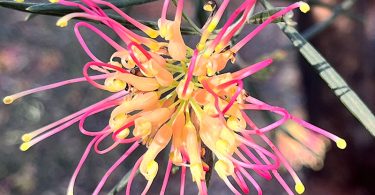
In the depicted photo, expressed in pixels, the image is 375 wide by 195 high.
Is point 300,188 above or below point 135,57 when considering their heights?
below

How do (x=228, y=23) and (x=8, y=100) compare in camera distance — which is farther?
(x=8, y=100)

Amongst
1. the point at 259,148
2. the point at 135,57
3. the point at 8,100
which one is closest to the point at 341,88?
the point at 259,148

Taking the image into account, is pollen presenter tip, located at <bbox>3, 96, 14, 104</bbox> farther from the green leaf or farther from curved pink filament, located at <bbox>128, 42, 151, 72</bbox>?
the green leaf

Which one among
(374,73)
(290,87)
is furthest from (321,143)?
(290,87)

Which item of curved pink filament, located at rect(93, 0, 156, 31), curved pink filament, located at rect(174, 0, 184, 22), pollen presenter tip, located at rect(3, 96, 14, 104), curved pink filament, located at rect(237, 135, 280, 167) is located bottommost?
pollen presenter tip, located at rect(3, 96, 14, 104)

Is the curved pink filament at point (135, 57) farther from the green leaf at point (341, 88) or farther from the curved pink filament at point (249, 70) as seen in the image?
the green leaf at point (341, 88)

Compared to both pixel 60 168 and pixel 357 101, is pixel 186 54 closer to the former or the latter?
pixel 357 101

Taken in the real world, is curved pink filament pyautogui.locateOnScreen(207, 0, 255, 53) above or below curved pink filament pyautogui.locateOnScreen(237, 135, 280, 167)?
above

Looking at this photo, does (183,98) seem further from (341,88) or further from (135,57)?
(341,88)

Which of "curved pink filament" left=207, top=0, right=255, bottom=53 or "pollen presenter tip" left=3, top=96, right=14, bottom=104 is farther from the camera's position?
"pollen presenter tip" left=3, top=96, right=14, bottom=104

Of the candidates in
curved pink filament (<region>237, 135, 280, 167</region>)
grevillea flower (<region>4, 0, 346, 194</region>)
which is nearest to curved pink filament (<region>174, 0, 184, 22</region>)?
grevillea flower (<region>4, 0, 346, 194</region>)

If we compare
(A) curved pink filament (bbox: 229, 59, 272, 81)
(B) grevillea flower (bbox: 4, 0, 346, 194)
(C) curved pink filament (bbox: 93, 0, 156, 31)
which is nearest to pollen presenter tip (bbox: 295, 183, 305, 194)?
(B) grevillea flower (bbox: 4, 0, 346, 194)
